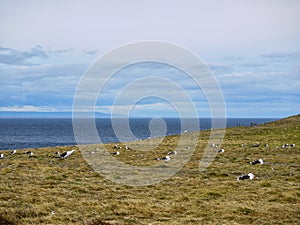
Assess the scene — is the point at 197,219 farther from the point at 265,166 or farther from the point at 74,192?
Result: the point at 265,166

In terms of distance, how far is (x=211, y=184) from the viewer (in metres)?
20.5

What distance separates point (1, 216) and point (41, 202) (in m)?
2.52

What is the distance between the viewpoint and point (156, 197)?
57.2ft

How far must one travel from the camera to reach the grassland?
45.0 feet

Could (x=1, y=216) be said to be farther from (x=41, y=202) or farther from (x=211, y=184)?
(x=211, y=184)

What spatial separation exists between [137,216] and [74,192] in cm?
543

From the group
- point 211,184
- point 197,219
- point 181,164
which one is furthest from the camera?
point 181,164

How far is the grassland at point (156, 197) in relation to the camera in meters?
13.7

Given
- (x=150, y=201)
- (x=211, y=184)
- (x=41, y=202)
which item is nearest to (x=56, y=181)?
(x=41, y=202)

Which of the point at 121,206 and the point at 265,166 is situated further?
the point at 265,166

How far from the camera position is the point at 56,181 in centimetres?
2148

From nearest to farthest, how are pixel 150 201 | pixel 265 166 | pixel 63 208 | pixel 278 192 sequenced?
pixel 63 208, pixel 150 201, pixel 278 192, pixel 265 166

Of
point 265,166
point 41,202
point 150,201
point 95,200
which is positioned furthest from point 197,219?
point 265,166

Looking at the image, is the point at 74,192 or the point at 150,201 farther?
the point at 74,192
